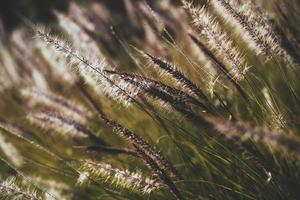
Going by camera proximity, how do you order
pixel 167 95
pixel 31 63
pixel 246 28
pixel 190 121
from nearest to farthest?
pixel 167 95 → pixel 246 28 → pixel 190 121 → pixel 31 63

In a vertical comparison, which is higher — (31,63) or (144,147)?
(31,63)

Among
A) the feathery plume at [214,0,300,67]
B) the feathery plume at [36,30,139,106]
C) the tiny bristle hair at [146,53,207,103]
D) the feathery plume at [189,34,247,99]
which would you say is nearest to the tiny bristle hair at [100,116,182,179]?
the feathery plume at [36,30,139,106]

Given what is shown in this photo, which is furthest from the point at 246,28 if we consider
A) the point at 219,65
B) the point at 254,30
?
the point at 219,65

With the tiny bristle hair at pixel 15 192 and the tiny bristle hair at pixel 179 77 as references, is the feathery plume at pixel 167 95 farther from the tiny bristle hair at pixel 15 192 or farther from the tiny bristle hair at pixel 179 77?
the tiny bristle hair at pixel 15 192

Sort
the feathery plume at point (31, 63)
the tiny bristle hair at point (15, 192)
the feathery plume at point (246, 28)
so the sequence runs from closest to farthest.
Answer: the tiny bristle hair at point (15, 192) → the feathery plume at point (246, 28) → the feathery plume at point (31, 63)

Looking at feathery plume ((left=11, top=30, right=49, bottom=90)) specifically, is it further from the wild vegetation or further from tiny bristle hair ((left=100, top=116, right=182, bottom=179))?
tiny bristle hair ((left=100, top=116, right=182, bottom=179))

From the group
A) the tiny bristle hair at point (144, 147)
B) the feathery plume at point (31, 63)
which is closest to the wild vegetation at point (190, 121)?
the tiny bristle hair at point (144, 147)

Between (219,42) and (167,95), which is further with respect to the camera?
(219,42)

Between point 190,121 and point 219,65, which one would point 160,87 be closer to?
point 219,65

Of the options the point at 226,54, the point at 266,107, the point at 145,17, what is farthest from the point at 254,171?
the point at 145,17

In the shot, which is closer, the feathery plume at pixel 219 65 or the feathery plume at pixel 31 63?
the feathery plume at pixel 219 65

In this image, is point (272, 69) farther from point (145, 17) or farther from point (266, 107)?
point (266, 107)
